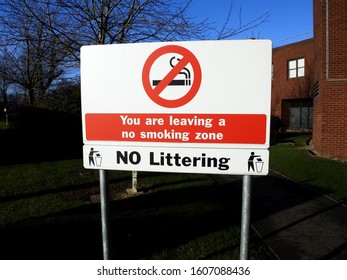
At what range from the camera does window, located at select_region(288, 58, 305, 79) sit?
24.7 metres

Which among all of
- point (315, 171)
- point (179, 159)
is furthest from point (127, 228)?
point (315, 171)

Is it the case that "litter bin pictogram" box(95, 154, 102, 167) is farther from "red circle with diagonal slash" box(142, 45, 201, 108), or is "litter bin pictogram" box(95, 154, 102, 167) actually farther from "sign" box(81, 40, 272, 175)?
"red circle with diagonal slash" box(142, 45, 201, 108)

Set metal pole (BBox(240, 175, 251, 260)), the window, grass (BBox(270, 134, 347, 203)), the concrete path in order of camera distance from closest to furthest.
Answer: metal pole (BBox(240, 175, 251, 260)) → the concrete path → grass (BBox(270, 134, 347, 203)) → the window

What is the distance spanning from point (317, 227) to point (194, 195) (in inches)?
106

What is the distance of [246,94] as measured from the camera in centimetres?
217

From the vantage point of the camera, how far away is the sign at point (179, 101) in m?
2.18

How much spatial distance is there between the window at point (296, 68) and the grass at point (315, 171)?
13751 millimetres

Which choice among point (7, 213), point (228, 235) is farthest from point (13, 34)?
point (228, 235)

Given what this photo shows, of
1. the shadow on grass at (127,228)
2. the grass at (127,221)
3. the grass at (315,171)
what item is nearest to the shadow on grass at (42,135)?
the grass at (127,221)

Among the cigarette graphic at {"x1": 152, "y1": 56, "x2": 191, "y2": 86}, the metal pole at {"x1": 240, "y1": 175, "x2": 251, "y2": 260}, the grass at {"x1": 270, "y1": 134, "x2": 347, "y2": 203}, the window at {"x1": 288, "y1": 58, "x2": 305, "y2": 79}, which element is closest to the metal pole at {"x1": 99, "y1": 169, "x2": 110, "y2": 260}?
the cigarette graphic at {"x1": 152, "y1": 56, "x2": 191, "y2": 86}

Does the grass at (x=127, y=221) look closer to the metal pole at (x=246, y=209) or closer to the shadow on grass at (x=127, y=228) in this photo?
the shadow on grass at (x=127, y=228)

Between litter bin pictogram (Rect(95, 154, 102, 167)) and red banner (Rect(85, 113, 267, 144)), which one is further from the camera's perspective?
litter bin pictogram (Rect(95, 154, 102, 167))

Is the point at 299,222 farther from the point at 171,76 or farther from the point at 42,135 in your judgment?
the point at 42,135

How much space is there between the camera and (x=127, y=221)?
5.18m
